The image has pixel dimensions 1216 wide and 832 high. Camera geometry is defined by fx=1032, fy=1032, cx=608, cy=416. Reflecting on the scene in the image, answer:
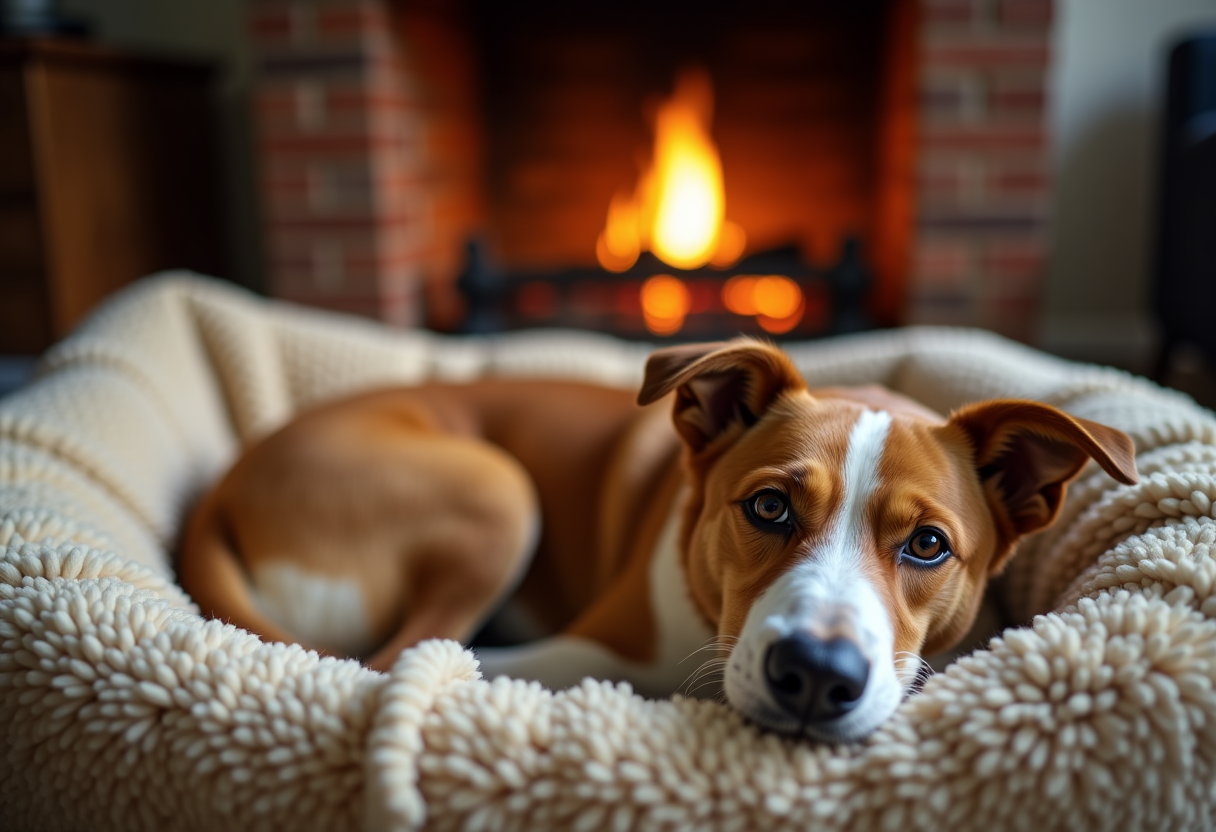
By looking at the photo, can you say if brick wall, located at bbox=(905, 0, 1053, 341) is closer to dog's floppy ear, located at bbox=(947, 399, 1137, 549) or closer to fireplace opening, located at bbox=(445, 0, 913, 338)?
fireplace opening, located at bbox=(445, 0, 913, 338)

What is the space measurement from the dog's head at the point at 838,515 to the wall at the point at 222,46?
2988 mm

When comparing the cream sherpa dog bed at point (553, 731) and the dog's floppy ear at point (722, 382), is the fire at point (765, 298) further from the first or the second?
the cream sherpa dog bed at point (553, 731)

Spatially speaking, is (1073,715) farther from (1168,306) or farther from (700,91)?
(700,91)

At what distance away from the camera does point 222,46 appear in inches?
147

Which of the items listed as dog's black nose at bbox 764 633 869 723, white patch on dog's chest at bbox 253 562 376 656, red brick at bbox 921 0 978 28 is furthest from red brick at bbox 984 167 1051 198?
dog's black nose at bbox 764 633 869 723

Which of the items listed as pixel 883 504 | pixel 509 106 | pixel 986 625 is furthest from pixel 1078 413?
pixel 509 106

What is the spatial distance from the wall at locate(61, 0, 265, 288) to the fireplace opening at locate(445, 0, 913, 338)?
2.79 feet

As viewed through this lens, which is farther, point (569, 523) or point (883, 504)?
point (569, 523)

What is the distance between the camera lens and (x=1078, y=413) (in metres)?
1.55

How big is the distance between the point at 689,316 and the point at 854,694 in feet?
7.43

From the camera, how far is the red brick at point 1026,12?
2.77 meters

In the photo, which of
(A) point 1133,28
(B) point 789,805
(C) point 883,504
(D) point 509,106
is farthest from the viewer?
(D) point 509,106

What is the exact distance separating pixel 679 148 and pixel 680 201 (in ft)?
0.66

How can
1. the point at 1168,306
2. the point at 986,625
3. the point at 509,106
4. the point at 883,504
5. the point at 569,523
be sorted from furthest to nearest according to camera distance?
the point at 509,106 < the point at 1168,306 < the point at 569,523 < the point at 986,625 < the point at 883,504
